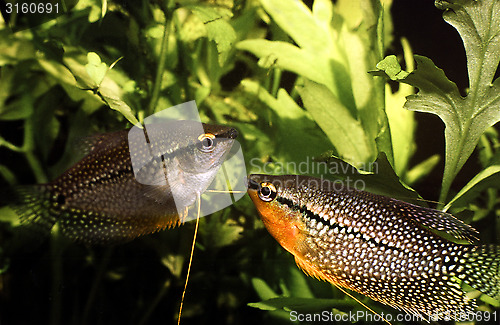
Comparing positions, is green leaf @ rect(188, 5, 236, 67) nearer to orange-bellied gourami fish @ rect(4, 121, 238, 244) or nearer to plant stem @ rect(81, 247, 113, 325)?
orange-bellied gourami fish @ rect(4, 121, 238, 244)

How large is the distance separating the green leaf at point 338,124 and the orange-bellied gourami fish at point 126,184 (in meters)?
0.26

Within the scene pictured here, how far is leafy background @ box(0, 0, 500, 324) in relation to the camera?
3.31ft

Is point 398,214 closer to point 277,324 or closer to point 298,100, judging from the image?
point 298,100

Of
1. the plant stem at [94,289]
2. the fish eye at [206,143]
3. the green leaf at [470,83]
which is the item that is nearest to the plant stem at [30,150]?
the plant stem at [94,289]

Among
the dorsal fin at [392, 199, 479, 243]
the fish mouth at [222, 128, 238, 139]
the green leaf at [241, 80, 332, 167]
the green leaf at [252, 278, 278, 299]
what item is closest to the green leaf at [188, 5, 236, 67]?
the green leaf at [241, 80, 332, 167]

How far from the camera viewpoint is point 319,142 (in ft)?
3.45

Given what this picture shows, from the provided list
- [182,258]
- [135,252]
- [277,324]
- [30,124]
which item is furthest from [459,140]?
[30,124]

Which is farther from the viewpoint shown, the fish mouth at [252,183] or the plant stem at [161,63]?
the plant stem at [161,63]

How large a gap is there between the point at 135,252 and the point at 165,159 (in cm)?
41

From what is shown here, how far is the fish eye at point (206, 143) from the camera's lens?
90 centimetres

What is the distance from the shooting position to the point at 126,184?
0.92 m

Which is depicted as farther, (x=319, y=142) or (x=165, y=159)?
(x=319, y=142)

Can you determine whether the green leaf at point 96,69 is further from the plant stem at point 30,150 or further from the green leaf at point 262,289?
the green leaf at point 262,289
